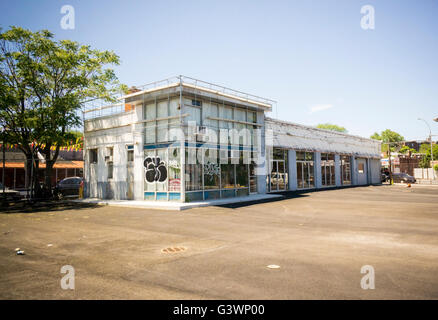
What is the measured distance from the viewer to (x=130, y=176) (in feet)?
62.5

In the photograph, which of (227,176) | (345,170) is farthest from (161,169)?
(345,170)

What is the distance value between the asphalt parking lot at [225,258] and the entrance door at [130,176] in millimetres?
8087

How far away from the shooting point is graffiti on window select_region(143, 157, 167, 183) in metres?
17.1

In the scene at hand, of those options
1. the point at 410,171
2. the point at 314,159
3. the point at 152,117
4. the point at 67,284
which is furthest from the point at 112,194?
the point at 410,171

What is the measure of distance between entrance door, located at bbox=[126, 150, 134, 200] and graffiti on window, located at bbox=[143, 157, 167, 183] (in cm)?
158

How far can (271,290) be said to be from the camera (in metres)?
4.09

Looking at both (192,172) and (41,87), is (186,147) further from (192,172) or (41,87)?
(41,87)

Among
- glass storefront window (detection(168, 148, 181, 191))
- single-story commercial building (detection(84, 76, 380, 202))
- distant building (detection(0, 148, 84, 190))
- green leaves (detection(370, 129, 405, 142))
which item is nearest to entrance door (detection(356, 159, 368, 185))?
single-story commercial building (detection(84, 76, 380, 202))

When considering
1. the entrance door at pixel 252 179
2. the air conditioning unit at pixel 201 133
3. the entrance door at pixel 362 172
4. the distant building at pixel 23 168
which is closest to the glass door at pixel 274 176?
the entrance door at pixel 252 179

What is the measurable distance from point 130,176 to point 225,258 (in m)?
14.7

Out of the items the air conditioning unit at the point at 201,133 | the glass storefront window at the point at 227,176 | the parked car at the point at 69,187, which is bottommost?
the parked car at the point at 69,187

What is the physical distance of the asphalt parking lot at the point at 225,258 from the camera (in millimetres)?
4145

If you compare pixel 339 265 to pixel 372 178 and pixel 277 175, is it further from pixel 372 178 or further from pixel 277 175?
pixel 372 178

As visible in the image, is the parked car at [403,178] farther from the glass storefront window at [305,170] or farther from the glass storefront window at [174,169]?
the glass storefront window at [174,169]
